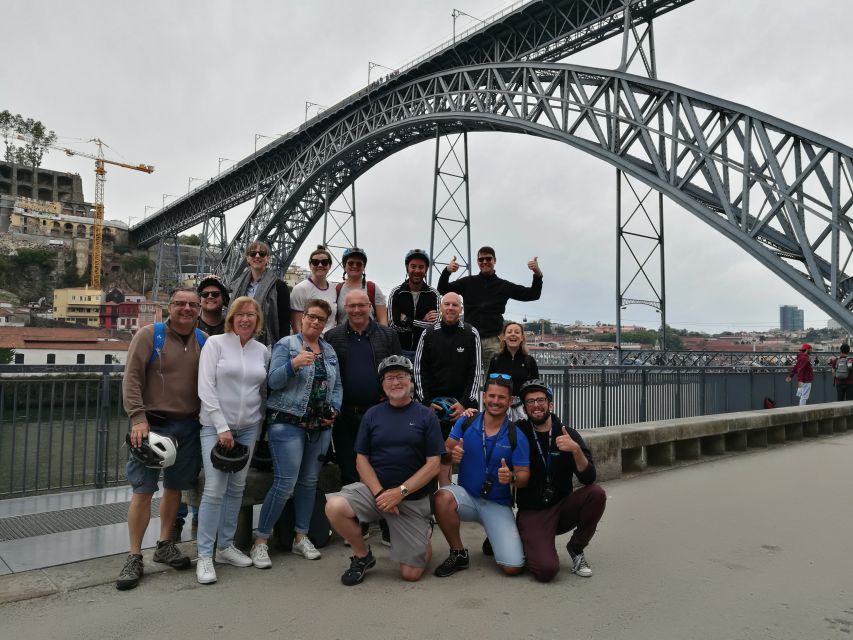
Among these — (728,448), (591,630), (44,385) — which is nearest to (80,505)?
(44,385)

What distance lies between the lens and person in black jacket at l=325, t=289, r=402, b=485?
14.3 ft

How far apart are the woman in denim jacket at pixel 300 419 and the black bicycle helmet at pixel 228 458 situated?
0.26m

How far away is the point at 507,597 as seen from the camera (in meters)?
3.45

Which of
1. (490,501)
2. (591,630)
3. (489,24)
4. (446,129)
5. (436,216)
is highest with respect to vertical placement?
(489,24)

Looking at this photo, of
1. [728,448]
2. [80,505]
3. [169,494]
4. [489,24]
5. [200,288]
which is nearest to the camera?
[169,494]

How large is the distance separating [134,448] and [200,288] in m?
1.35

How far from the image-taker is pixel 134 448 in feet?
11.5

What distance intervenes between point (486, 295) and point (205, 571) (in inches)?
133

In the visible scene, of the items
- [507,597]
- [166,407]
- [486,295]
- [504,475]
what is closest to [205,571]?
[166,407]

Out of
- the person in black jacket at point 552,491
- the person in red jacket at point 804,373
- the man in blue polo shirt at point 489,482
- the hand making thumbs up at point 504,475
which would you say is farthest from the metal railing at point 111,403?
the person in black jacket at point 552,491

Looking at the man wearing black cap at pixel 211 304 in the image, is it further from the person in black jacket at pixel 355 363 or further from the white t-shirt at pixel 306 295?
the person in black jacket at pixel 355 363

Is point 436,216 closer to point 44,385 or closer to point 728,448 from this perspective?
point 728,448

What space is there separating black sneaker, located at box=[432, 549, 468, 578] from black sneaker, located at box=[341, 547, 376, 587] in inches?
16.5

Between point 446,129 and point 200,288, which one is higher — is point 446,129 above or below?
above
